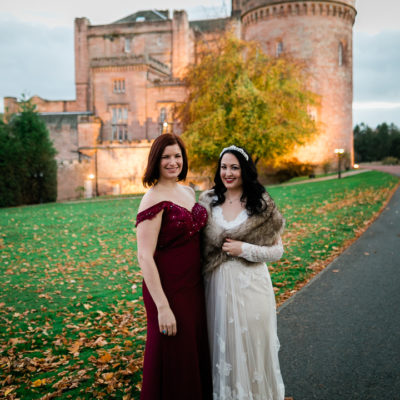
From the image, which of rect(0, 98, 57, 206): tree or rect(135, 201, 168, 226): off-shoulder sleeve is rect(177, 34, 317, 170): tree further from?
rect(135, 201, 168, 226): off-shoulder sleeve

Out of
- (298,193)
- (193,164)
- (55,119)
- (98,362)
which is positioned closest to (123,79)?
(55,119)

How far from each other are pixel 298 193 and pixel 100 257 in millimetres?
11584

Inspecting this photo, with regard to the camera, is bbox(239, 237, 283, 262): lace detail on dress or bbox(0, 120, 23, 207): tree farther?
bbox(0, 120, 23, 207): tree

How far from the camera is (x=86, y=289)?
7859mm

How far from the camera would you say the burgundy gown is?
305 centimetres

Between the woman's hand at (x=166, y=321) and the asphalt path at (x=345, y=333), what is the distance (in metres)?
1.73

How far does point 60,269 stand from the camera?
9.28m

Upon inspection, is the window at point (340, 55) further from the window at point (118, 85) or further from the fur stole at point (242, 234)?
the fur stole at point (242, 234)

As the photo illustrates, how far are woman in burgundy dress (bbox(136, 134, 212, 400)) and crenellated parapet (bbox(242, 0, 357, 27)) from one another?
1283 inches

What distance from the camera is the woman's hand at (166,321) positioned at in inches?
117

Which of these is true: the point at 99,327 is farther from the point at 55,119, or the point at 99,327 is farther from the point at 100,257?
the point at 55,119

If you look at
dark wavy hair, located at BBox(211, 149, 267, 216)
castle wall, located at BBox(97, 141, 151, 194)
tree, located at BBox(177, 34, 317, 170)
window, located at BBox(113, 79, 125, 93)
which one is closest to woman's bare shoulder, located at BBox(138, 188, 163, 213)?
dark wavy hair, located at BBox(211, 149, 267, 216)

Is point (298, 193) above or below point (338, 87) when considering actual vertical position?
below

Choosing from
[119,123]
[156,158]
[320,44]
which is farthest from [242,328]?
[119,123]
